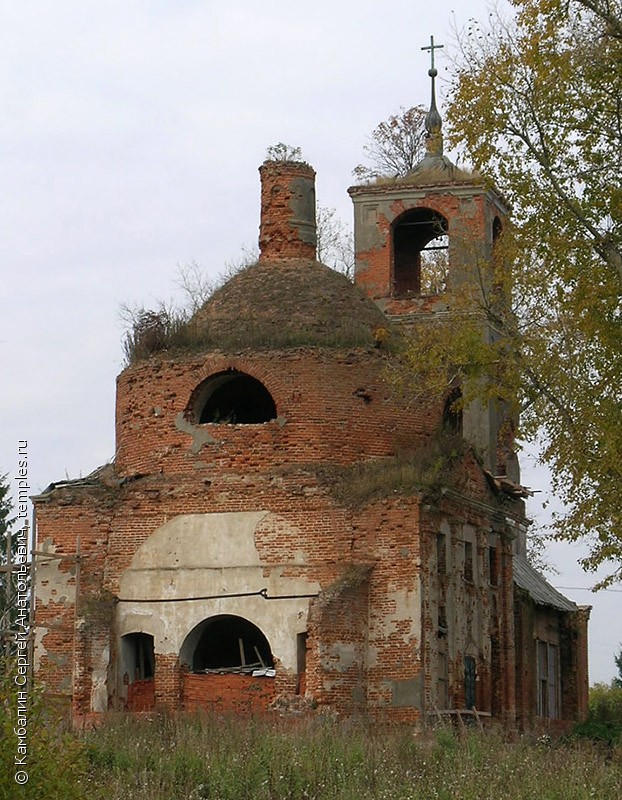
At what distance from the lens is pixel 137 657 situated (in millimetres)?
23141

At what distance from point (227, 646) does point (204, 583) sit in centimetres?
173

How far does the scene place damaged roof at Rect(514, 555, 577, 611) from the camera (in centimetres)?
2850

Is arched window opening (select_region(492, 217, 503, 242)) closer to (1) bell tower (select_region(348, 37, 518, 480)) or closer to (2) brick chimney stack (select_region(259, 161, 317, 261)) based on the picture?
(1) bell tower (select_region(348, 37, 518, 480))

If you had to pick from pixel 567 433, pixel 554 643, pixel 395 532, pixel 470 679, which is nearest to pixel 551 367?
pixel 567 433

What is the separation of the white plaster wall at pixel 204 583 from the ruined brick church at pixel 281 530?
26 millimetres

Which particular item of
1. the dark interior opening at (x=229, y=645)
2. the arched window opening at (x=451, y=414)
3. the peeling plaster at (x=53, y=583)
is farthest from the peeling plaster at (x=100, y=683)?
the arched window opening at (x=451, y=414)

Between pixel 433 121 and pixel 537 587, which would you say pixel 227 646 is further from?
pixel 433 121

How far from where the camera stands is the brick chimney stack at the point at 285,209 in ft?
84.0

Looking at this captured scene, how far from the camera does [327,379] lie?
23.3 metres

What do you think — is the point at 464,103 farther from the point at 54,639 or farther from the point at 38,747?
the point at 38,747

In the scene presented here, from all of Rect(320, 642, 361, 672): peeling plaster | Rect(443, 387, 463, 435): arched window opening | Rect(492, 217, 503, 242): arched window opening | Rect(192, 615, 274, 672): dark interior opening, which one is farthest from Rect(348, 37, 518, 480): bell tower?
Rect(320, 642, 361, 672): peeling plaster

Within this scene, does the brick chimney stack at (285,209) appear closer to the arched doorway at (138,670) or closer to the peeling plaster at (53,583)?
the peeling plaster at (53,583)

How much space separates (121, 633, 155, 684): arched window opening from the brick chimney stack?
6014mm

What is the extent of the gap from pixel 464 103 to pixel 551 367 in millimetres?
3479
